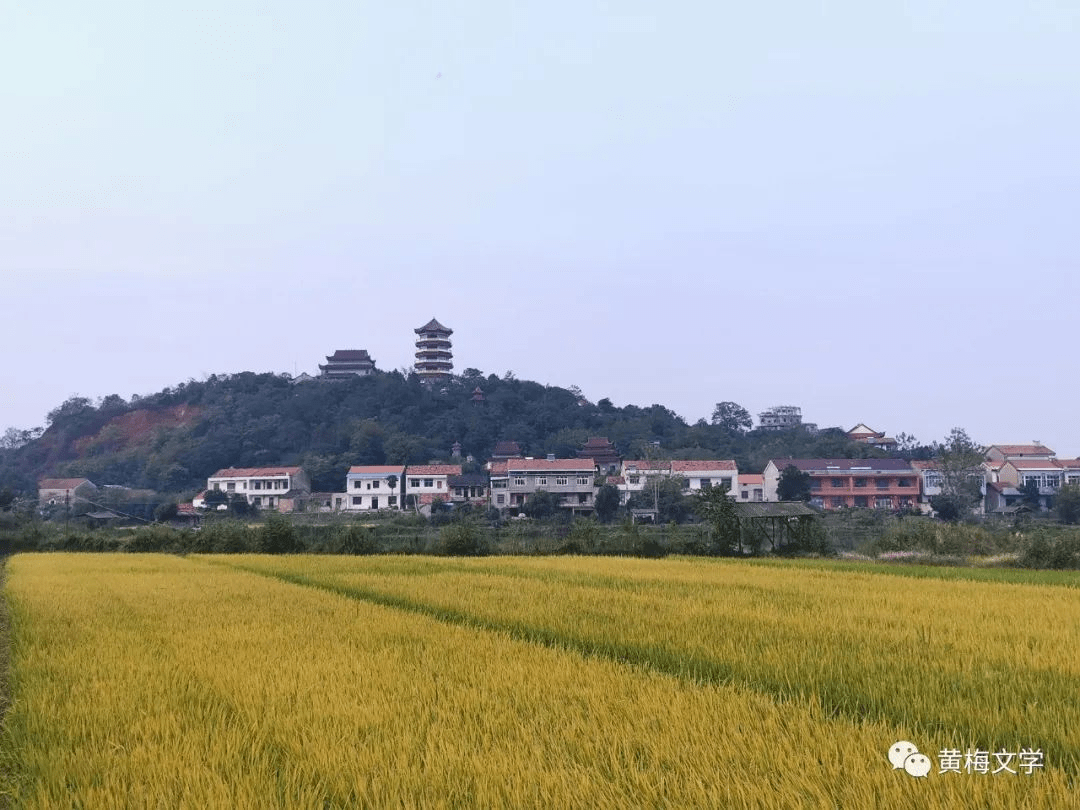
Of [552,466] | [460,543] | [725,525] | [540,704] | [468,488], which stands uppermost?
[552,466]

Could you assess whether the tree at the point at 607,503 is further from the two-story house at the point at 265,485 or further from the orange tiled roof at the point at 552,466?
the two-story house at the point at 265,485

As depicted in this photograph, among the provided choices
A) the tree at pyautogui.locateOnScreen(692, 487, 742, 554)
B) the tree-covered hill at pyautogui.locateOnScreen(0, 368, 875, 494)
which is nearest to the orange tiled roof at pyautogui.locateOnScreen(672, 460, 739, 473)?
the tree-covered hill at pyautogui.locateOnScreen(0, 368, 875, 494)

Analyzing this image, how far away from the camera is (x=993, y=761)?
3.13 meters

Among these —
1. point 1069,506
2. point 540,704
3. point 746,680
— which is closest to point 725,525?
point 746,680

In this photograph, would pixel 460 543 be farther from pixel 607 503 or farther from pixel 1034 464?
pixel 1034 464

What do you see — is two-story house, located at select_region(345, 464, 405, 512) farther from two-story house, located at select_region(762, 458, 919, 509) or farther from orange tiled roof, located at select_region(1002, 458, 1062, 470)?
orange tiled roof, located at select_region(1002, 458, 1062, 470)

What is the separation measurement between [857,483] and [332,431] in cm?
4139

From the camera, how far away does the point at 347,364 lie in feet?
283

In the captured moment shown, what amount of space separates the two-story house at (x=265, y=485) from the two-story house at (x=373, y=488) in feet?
11.6

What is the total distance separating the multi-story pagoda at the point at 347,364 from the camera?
8638 cm

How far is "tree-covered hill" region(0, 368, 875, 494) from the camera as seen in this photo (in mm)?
65750

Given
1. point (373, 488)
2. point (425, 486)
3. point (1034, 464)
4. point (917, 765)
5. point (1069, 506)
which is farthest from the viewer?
point (373, 488)

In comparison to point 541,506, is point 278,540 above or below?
above

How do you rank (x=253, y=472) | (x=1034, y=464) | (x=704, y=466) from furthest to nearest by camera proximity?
(x=253, y=472) → (x=1034, y=464) → (x=704, y=466)
